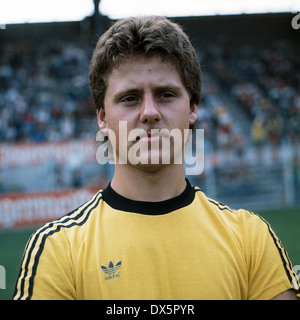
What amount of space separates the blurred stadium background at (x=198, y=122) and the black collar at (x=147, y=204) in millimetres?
3722

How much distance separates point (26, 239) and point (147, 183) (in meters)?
8.48

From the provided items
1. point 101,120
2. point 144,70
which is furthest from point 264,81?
point 144,70

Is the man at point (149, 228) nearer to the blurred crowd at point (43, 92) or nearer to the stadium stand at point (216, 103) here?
the stadium stand at point (216, 103)

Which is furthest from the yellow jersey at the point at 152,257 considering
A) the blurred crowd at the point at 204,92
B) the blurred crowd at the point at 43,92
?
the blurred crowd at the point at 43,92

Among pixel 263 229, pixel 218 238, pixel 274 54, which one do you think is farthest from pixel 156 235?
pixel 274 54

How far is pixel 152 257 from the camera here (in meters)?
1.69

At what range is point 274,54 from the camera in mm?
22703

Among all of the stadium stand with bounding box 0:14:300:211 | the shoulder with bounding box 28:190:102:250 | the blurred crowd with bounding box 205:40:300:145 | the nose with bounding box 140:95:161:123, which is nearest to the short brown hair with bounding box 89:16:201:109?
the nose with bounding box 140:95:161:123

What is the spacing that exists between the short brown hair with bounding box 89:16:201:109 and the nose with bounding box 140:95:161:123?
0.24 metres

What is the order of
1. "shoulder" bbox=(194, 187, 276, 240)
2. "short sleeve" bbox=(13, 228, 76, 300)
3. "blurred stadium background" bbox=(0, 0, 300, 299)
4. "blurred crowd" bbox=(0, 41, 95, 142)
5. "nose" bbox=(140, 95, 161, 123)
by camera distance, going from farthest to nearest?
"blurred crowd" bbox=(0, 41, 95, 142)
"blurred stadium background" bbox=(0, 0, 300, 299)
"shoulder" bbox=(194, 187, 276, 240)
"nose" bbox=(140, 95, 161, 123)
"short sleeve" bbox=(13, 228, 76, 300)

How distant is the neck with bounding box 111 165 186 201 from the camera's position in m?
1.85

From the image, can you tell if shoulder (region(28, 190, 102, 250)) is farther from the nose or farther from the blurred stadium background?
the blurred stadium background

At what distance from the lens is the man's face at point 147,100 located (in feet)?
5.71

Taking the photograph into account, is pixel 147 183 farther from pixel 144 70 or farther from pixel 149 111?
pixel 144 70
